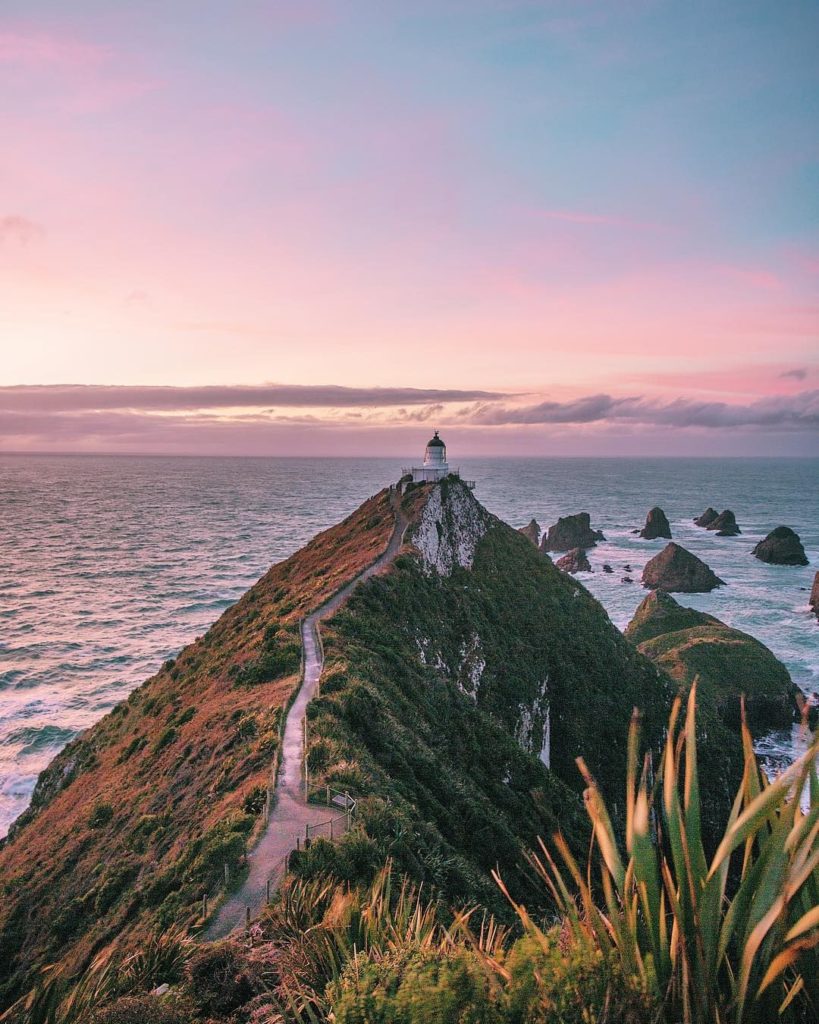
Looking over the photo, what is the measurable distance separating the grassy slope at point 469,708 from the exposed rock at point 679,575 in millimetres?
44271

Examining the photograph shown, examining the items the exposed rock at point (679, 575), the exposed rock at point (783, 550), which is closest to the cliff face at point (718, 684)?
the exposed rock at point (679, 575)

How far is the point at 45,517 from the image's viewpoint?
163250 mm

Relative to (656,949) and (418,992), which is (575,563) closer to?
(656,949)

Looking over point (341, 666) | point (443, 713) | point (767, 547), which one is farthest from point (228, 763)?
point (767, 547)

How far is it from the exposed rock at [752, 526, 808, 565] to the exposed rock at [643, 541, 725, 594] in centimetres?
2006

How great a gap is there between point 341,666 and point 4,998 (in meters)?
14.1

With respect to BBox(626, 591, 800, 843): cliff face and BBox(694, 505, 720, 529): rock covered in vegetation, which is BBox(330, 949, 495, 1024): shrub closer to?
BBox(626, 591, 800, 843): cliff face

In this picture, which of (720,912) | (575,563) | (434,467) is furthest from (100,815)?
(575,563)

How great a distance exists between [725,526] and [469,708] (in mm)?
131809

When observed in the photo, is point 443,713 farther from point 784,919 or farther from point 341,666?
point 784,919

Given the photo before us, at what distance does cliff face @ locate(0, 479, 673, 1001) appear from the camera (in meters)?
15.9

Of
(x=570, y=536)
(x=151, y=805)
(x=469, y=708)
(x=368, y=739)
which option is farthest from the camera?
(x=570, y=536)

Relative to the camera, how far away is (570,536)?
12012cm

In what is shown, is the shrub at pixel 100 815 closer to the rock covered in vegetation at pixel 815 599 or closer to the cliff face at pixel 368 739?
the cliff face at pixel 368 739
